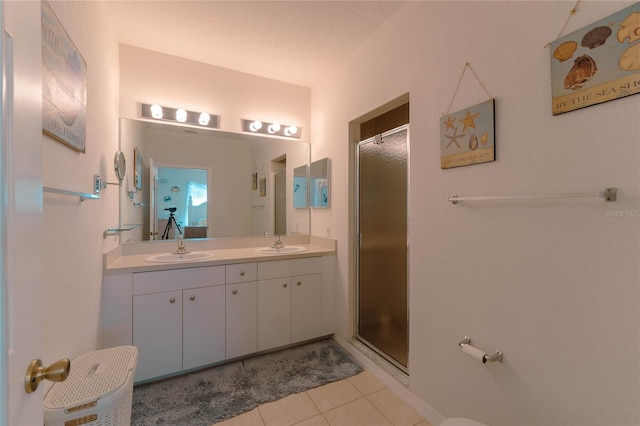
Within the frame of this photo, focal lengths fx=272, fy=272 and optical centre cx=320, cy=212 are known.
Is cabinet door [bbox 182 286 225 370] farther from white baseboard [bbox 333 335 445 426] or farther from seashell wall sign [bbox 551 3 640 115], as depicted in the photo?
seashell wall sign [bbox 551 3 640 115]

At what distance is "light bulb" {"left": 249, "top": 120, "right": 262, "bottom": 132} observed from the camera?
9.07 feet

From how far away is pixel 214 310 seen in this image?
2.11 metres

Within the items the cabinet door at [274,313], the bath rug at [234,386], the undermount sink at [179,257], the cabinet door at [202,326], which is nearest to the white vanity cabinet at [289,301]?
the cabinet door at [274,313]

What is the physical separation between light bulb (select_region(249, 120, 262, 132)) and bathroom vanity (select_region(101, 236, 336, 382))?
1.20 metres

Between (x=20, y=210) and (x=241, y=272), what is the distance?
172cm

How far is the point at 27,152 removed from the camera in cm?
59

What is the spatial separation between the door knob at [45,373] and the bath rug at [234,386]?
4.40 feet

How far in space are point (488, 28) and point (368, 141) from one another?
3.65ft

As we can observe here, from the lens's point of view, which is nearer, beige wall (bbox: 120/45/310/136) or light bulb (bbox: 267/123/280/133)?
beige wall (bbox: 120/45/310/136)

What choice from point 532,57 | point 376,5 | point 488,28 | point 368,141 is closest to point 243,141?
point 368,141

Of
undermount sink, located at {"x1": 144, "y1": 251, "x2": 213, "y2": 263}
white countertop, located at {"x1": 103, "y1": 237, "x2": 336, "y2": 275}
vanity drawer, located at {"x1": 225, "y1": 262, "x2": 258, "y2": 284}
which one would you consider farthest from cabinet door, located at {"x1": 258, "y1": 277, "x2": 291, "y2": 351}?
undermount sink, located at {"x1": 144, "y1": 251, "x2": 213, "y2": 263}

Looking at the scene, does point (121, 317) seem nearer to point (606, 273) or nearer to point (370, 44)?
point (606, 273)

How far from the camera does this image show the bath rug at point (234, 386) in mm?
1675

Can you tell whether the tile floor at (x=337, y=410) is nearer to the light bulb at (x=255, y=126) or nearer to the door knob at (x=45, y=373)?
the door knob at (x=45, y=373)
